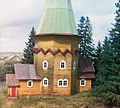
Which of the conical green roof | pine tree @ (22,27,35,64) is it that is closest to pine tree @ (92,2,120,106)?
the conical green roof

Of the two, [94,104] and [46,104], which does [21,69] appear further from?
[94,104]

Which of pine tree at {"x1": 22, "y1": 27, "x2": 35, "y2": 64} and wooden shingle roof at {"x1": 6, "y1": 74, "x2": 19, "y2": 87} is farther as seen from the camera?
pine tree at {"x1": 22, "y1": 27, "x2": 35, "y2": 64}

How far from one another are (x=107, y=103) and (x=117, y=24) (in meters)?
9.93

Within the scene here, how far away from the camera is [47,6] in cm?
2464

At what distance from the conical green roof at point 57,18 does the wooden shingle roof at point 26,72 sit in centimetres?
547

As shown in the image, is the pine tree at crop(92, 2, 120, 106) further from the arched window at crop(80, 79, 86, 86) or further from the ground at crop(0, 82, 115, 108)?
the arched window at crop(80, 79, 86, 86)

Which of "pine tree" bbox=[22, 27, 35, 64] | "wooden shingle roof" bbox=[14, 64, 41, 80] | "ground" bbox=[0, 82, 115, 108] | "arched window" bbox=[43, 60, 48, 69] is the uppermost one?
"pine tree" bbox=[22, 27, 35, 64]

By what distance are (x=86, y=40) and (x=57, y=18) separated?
10.6 m

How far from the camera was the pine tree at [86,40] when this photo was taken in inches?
1270

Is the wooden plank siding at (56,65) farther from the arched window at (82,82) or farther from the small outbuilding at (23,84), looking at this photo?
the arched window at (82,82)

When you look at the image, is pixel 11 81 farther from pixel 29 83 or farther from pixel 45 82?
pixel 45 82

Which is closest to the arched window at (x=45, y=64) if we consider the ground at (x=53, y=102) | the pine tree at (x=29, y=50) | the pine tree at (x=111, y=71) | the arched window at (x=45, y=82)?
the arched window at (x=45, y=82)

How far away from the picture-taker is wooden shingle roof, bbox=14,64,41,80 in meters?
22.6

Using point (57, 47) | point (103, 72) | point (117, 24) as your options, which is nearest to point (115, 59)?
point (103, 72)
